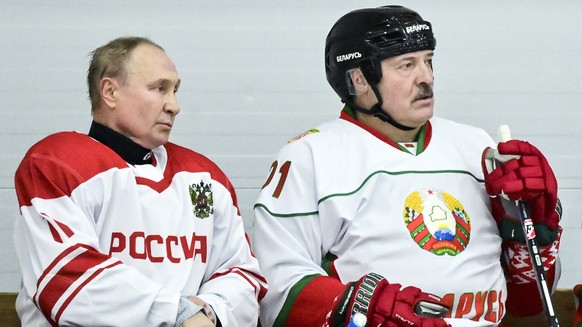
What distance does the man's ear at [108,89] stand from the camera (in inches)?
131

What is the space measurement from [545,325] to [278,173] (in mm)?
1080

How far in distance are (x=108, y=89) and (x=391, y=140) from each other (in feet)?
2.92

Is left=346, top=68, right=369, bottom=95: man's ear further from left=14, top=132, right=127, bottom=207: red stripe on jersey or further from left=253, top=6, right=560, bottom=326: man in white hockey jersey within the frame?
left=14, top=132, right=127, bottom=207: red stripe on jersey

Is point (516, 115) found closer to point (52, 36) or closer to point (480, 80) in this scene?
point (480, 80)

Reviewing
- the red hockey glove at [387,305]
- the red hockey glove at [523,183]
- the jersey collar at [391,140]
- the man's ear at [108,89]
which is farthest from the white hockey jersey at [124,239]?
the red hockey glove at [523,183]

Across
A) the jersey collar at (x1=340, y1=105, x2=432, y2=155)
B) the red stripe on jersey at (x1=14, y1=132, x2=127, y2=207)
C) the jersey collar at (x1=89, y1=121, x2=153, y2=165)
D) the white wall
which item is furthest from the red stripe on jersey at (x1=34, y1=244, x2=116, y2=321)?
the white wall

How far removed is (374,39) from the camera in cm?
360

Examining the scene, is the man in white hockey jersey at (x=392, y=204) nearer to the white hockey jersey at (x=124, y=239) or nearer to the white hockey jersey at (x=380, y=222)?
the white hockey jersey at (x=380, y=222)

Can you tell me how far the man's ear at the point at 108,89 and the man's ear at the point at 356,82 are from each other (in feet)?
2.53

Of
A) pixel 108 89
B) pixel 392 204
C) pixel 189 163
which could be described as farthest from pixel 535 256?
pixel 108 89

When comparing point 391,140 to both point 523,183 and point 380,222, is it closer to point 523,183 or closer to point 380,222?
point 380,222

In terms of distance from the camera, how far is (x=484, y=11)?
14.3 feet

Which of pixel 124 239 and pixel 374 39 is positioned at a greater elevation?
pixel 374 39

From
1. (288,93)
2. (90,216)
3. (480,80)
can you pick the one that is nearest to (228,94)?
(288,93)
